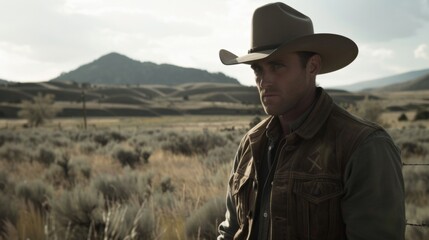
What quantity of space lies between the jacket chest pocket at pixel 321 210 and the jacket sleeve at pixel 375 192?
0.09 m

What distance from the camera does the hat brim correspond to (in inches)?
95.2

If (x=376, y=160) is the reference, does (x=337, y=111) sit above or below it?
above

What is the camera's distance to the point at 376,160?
78.2 inches

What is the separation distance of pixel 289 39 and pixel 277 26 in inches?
4.8

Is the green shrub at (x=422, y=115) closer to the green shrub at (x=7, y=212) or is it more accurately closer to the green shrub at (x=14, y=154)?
the green shrub at (x=14, y=154)

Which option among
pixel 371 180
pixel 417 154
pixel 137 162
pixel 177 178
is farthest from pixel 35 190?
pixel 417 154

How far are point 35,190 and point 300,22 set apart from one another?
21.4 feet

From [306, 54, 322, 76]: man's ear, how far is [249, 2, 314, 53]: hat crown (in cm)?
18

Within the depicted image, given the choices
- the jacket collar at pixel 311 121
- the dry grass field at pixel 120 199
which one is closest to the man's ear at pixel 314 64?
the jacket collar at pixel 311 121

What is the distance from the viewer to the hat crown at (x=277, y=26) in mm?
2670

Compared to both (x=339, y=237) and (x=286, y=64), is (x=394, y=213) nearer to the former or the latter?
(x=339, y=237)

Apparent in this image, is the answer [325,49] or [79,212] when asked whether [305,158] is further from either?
[79,212]

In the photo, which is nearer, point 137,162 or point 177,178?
point 177,178

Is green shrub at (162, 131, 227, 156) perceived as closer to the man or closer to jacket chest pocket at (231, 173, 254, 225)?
jacket chest pocket at (231, 173, 254, 225)
